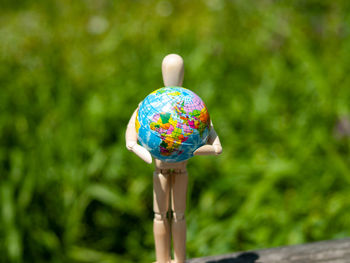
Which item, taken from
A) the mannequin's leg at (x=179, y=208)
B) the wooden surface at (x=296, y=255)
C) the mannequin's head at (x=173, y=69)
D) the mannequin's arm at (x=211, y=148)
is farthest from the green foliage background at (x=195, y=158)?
the mannequin's head at (x=173, y=69)

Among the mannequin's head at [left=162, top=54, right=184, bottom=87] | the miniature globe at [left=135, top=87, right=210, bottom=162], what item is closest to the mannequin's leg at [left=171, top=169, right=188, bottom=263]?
the miniature globe at [left=135, top=87, right=210, bottom=162]

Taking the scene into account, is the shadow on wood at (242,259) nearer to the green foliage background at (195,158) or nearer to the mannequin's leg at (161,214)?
the mannequin's leg at (161,214)

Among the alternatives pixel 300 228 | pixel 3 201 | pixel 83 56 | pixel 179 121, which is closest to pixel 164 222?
pixel 179 121

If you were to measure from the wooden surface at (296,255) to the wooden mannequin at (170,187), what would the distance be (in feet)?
0.57

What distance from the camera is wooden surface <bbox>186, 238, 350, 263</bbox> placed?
1.55 meters

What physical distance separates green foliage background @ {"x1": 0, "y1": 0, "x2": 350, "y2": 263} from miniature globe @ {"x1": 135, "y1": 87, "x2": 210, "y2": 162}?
49.7 inches

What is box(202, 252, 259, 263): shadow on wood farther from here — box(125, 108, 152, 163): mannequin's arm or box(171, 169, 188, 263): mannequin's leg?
box(125, 108, 152, 163): mannequin's arm

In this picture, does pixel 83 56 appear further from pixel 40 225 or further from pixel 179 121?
pixel 179 121

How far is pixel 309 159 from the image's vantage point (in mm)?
2600

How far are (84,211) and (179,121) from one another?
1653 millimetres

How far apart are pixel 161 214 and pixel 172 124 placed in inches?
15.0

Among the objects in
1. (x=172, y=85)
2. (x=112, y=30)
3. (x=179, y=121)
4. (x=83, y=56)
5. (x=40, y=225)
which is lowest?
(x=40, y=225)

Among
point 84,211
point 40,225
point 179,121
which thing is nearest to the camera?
point 179,121

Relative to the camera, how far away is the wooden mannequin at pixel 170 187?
1290 mm
